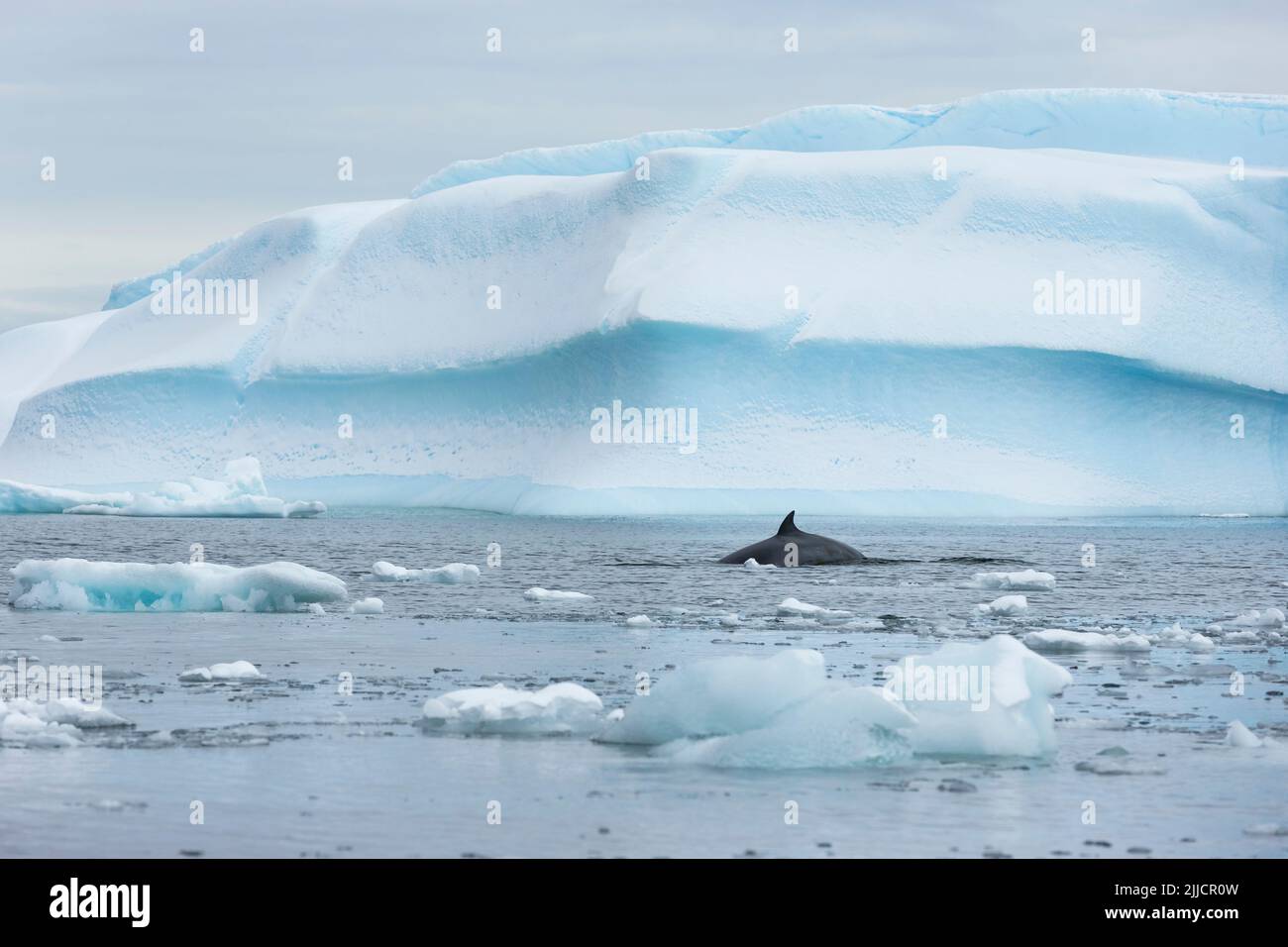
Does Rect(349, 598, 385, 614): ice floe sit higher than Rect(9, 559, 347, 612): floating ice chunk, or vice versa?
Rect(9, 559, 347, 612): floating ice chunk

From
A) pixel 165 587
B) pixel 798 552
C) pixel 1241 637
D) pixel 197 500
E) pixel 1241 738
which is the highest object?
pixel 197 500

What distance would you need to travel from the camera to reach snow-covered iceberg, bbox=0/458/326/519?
137 ft

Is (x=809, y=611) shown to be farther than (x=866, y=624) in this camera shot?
Yes

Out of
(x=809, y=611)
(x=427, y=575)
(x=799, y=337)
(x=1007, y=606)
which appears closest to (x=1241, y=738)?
(x=809, y=611)

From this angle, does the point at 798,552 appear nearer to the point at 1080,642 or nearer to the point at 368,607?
the point at 368,607

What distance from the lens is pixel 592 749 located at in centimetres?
862

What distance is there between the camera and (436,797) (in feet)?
23.7

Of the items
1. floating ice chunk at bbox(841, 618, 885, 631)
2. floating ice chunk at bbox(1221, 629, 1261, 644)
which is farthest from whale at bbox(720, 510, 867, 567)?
floating ice chunk at bbox(1221, 629, 1261, 644)

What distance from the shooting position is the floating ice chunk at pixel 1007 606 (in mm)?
16109

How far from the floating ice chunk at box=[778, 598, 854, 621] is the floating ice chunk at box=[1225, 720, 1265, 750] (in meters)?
6.77

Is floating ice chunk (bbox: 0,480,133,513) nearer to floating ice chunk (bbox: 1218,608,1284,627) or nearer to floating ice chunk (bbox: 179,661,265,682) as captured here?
floating ice chunk (bbox: 1218,608,1284,627)

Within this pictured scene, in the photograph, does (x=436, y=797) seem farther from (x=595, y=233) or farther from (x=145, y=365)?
(x=145, y=365)

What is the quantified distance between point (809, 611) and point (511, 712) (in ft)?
23.2
